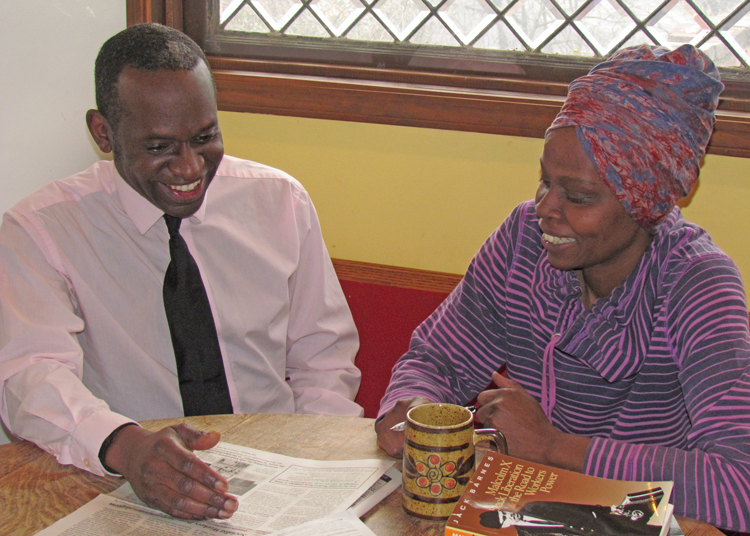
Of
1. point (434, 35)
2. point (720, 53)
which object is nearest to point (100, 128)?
point (434, 35)

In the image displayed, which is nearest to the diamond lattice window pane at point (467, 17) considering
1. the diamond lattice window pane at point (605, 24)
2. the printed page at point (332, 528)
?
the diamond lattice window pane at point (605, 24)

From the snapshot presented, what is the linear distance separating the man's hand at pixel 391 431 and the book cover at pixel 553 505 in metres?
0.21

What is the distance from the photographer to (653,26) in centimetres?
200

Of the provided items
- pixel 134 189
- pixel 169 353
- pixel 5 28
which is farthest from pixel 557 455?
pixel 5 28

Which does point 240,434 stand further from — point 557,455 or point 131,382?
point 557,455

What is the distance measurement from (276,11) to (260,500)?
1694 millimetres

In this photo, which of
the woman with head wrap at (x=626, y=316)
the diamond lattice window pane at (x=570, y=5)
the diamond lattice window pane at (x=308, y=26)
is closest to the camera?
the woman with head wrap at (x=626, y=316)

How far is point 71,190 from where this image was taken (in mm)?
1551

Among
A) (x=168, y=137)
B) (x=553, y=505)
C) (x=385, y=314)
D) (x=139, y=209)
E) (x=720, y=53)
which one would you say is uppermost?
(x=720, y=53)

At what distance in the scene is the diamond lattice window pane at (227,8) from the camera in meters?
2.31

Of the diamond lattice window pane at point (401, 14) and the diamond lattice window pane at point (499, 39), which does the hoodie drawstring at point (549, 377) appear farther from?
the diamond lattice window pane at point (401, 14)

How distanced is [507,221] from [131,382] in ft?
2.76

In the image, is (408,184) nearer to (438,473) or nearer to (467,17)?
(467,17)

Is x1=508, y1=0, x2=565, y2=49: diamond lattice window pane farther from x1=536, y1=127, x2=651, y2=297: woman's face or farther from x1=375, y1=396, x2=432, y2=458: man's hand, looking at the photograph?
x1=375, y1=396, x2=432, y2=458: man's hand
